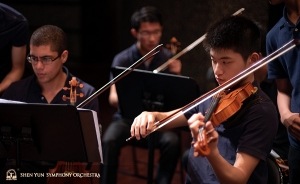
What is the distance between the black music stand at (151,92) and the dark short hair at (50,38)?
1.17 feet

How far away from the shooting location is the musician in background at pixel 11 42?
2861mm

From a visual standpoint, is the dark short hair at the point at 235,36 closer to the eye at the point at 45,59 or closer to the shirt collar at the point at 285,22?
the shirt collar at the point at 285,22

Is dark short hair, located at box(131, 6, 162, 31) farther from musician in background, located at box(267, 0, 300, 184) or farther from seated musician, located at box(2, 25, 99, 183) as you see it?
musician in background, located at box(267, 0, 300, 184)

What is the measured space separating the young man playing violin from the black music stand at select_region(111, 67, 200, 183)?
2.80 feet

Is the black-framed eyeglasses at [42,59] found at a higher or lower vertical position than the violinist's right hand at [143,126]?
higher

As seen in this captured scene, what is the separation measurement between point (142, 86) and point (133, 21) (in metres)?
0.74

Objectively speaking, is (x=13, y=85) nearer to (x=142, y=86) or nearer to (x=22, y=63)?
(x=22, y=63)

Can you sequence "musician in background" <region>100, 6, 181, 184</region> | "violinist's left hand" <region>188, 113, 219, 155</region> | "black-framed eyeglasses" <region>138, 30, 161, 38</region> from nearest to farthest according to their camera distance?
"violinist's left hand" <region>188, 113, 219, 155</region>
"musician in background" <region>100, 6, 181, 184</region>
"black-framed eyeglasses" <region>138, 30, 161, 38</region>

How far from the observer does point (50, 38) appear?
8.40ft

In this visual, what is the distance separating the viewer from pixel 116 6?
606 cm

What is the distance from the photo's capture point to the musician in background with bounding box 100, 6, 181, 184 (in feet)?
9.97

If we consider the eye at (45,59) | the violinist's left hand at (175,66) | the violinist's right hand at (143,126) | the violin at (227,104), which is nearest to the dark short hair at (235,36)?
the violin at (227,104)

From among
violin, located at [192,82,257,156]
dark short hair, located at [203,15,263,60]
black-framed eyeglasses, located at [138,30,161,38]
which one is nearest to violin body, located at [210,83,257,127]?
violin, located at [192,82,257,156]

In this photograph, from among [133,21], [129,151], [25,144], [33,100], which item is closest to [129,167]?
[129,151]
